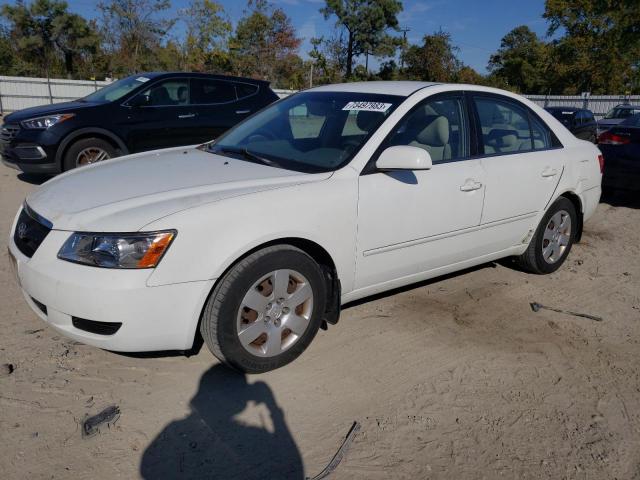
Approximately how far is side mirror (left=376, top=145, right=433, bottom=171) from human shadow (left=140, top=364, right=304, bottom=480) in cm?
150

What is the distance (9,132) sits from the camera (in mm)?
7195

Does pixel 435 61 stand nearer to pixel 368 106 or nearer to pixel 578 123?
pixel 578 123

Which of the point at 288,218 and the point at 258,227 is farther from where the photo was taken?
the point at 288,218

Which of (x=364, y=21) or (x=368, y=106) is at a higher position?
(x=364, y=21)

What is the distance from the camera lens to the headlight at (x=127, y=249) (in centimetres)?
254

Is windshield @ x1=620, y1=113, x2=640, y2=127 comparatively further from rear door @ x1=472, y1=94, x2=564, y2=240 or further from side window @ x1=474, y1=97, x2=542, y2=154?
side window @ x1=474, y1=97, x2=542, y2=154

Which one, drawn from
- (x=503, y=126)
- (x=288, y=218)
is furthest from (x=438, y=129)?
(x=288, y=218)

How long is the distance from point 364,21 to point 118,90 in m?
38.3

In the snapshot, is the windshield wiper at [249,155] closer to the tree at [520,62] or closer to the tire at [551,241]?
the tire at [551,241]

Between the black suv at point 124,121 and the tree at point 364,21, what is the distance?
116 ft

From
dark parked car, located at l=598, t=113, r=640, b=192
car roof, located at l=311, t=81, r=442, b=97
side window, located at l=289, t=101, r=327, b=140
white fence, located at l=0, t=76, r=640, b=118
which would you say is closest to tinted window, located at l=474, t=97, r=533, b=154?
car roof, located at l=311, t=81, r=442, b=97

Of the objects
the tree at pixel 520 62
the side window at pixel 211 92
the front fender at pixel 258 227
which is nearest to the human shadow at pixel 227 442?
the front fender at pixel 258 227

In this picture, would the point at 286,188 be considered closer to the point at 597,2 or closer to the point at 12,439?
the point at 12,439

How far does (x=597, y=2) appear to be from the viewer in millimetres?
37875
